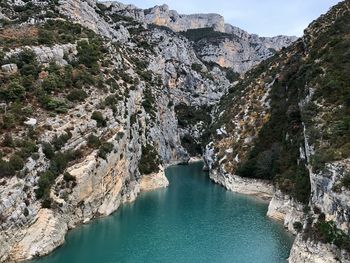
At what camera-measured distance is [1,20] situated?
76938 mm

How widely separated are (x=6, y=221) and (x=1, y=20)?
50204mm

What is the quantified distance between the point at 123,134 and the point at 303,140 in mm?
25548

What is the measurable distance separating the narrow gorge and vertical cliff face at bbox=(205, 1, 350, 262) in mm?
196

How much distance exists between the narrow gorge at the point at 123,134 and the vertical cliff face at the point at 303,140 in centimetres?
20

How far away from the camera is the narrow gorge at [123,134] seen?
40.9 metres

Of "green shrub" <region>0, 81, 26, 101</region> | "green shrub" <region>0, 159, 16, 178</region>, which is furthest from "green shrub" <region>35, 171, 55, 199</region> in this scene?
"green shrub" <region>0, 81, 26, 101</region>

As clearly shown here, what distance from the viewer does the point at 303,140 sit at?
57094 mm

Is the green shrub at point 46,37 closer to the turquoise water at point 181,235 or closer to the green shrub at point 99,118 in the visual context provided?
the green shrub at point 99,118

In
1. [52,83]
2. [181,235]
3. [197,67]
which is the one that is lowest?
[181,235]

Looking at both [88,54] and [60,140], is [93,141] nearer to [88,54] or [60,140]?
[60,140]

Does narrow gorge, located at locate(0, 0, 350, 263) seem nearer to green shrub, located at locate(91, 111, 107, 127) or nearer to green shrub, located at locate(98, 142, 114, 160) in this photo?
green shrub, located at locate(91, 111, 107, 127)

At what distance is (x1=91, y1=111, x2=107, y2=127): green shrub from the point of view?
58.4 m

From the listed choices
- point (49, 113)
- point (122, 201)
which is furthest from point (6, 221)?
point (122, 201)

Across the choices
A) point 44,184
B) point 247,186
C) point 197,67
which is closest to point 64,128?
point 44,184
